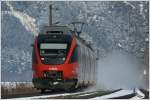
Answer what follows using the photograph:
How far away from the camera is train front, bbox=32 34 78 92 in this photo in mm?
43719

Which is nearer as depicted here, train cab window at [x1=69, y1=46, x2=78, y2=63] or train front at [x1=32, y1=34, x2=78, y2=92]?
train front at [x1=32, y1=34, x2=78, y2=92]

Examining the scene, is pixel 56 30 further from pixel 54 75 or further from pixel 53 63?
pixel 54 75

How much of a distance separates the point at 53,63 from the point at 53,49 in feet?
3.34

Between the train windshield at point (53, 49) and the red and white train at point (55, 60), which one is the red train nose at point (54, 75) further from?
the train windshield at point (53, 49)

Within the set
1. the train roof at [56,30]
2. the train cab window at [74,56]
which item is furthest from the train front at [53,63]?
the train roof at [56,30]

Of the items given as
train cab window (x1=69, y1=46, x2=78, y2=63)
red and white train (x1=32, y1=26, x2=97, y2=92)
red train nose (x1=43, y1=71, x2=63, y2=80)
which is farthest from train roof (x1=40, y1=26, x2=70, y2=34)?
red train nose (x1=43, y1=71, x2=63, y2=80)

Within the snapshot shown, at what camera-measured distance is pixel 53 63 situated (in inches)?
1719

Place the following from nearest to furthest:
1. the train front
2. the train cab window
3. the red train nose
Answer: the train front → the red train nose → the train cab window

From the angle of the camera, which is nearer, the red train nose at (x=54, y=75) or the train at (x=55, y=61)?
the train at (x=55, y=61)

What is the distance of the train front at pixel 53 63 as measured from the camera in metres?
43.7

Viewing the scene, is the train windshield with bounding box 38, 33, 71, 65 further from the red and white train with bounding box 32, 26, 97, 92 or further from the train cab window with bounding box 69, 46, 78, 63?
the train cab window with bounding box 69, 46, 78, 63

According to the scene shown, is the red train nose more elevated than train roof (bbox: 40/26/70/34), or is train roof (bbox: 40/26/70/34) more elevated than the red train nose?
train roof (bbox: 40/26/70/34)

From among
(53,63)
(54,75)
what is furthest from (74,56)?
(54,75)

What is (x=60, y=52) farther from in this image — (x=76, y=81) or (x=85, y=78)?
(x=85, y=78)
